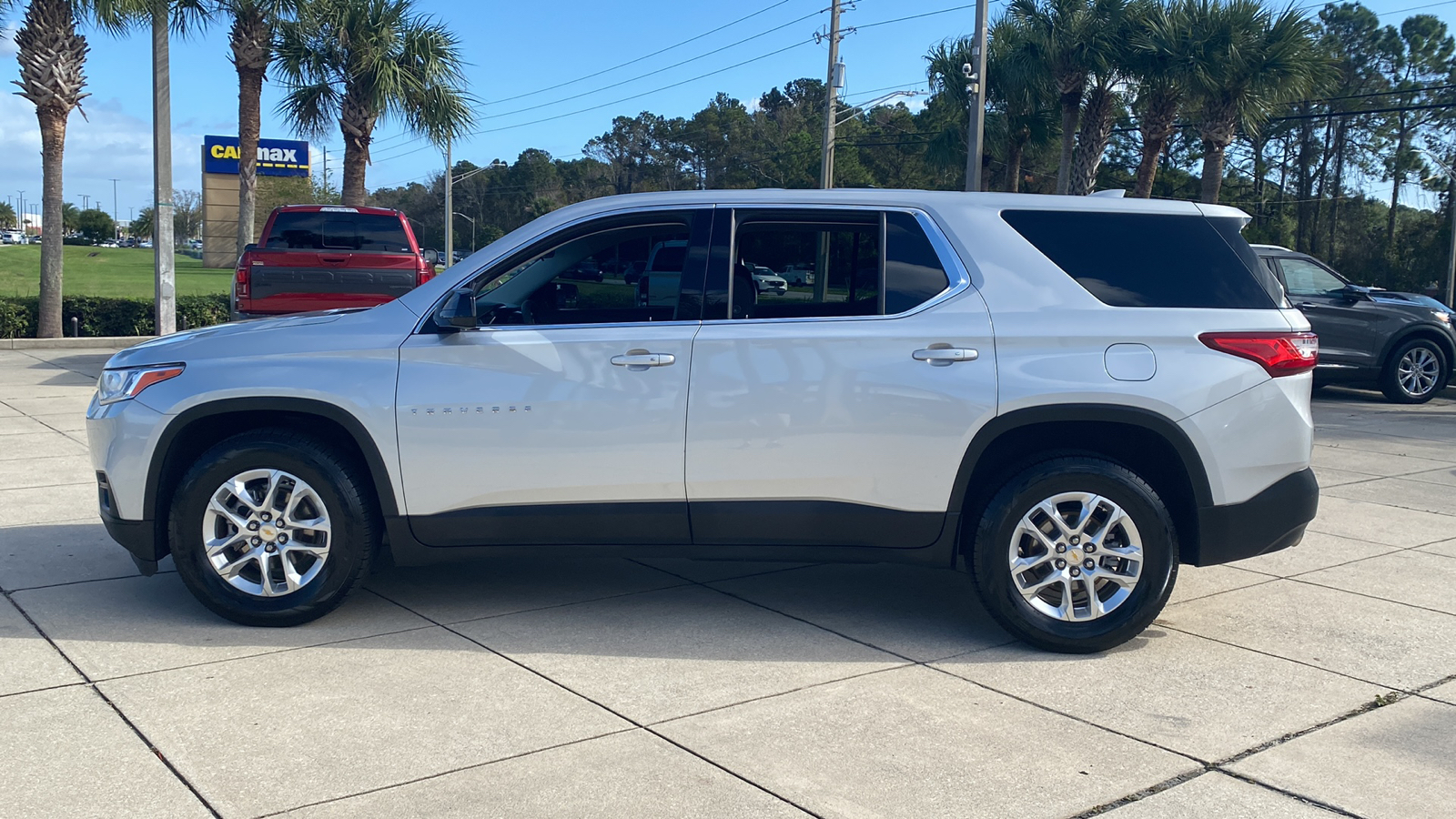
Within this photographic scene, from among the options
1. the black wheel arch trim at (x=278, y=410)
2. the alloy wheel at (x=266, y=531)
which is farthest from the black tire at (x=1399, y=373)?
the alloy wheel at (x=266, y=531)

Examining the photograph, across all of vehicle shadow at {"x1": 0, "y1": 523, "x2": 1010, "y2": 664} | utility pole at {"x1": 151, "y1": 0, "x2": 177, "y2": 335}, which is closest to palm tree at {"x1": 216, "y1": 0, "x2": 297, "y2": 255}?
utility pole at {"x1": 151, "y1": 0, "x2": 177, "y2": 335}

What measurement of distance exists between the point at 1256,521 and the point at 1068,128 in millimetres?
24044

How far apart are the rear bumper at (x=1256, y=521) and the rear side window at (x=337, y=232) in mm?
9843

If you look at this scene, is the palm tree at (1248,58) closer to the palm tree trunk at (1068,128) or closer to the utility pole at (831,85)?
the palm tree trunk at (1068,128)

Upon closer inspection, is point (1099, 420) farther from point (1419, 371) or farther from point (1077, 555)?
point (1419, 371)

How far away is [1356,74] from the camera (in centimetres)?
6469

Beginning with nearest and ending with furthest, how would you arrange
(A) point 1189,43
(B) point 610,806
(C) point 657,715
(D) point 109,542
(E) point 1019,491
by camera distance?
(B) point 610,806 < (C) point 657,715 < (E) point 1019,491 < (D) point 109,542 < (A) point 1189,43

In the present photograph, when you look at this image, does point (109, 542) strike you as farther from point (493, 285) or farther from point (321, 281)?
point (321, 281)

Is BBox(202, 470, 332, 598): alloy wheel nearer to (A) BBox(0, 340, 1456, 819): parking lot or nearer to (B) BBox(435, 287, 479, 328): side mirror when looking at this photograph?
(A) BBox(0, 340, 1456, 819): parking lot

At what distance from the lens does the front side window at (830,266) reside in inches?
192

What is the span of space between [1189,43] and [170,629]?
2323cm

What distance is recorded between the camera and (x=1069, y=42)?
25453 mm

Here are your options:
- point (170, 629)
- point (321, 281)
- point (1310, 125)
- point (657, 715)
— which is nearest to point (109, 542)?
point (170, 629)

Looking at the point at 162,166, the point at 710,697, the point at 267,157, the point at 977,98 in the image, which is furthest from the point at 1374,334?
the point at 267,157
